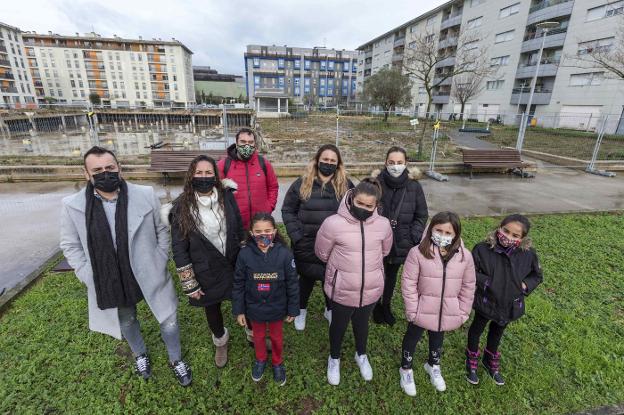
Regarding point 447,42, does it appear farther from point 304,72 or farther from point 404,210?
point 304,72

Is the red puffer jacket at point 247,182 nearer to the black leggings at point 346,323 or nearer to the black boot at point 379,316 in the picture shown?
the black leggings at point 346,323

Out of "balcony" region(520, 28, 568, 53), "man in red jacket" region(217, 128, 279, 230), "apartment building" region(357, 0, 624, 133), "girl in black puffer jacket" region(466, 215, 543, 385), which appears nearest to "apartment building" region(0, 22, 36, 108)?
"apartment building" region(357, 0, 624, 133)

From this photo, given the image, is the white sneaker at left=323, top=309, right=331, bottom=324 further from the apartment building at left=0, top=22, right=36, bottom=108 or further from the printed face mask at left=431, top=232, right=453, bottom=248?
the apartment building at left=0, top=22, right=36, bottom=108

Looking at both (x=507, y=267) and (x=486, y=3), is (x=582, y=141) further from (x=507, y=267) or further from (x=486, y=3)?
(x=486, y=3)

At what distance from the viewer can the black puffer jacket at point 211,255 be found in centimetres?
238

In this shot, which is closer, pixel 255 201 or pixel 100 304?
pixel 100 304

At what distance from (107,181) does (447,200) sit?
7297mm

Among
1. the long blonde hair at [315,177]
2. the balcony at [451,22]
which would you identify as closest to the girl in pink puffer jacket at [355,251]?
the long blonde hair at [315,177]

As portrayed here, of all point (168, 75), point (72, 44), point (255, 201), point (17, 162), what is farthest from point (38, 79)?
point (255, 201)

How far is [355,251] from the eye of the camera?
241cm

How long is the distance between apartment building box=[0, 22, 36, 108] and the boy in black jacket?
73809mm

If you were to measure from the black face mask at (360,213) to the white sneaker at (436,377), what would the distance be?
1558 mm

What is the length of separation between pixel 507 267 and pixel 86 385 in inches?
145

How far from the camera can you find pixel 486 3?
36.2 metres
